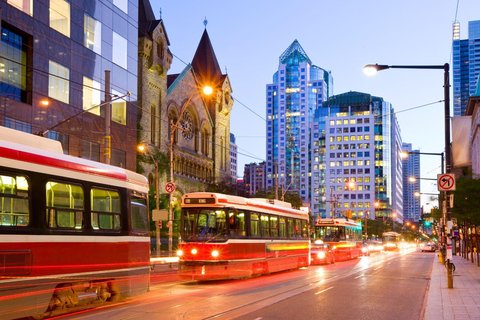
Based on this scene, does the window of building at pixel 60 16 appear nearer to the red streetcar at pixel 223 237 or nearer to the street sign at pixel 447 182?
the red streetcar at pixel 223 237

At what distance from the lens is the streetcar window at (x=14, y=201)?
10656 mm

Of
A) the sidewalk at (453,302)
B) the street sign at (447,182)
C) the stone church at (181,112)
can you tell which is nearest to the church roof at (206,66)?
the stone church at (181,112)

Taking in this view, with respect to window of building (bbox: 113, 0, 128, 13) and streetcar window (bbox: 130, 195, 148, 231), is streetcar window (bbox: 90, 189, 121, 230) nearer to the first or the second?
streetcar window (bbox: 130, 195, 148, 231)

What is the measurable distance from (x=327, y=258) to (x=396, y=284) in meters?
16.3

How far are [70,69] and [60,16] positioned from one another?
383 cm

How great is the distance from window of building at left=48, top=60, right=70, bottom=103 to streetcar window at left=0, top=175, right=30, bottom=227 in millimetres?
31538

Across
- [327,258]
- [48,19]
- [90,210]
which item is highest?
[48,19]

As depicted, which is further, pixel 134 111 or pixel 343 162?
pixel 343 162

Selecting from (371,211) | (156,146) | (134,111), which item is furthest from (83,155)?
(371,211)

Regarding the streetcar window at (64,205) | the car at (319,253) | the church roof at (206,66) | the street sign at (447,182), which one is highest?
the church roof at (206,66)

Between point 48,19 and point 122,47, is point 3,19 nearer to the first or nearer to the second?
point 48,19

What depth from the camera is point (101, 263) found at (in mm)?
13898

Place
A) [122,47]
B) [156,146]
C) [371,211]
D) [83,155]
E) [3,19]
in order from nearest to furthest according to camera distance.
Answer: [3,19], [83,155], [122,47], [156,146], [371,211]

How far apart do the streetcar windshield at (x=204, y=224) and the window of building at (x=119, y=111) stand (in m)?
29.9
